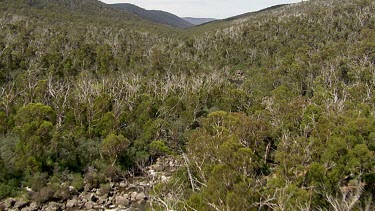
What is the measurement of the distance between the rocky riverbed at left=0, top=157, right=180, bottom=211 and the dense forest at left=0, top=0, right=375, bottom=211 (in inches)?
33.4

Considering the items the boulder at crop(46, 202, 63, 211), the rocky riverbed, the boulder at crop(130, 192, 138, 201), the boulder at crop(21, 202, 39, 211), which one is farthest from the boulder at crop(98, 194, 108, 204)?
the boulder at crop(21, 202, 39, 211)

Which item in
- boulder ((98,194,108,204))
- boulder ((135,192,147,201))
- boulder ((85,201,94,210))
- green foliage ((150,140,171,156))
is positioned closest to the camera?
boulder ((85,201,94,210))

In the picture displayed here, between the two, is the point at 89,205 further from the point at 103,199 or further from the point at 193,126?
the point at 193,126

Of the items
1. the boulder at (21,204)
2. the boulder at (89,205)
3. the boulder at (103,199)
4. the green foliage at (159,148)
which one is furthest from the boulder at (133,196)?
the boulder at (21,204)

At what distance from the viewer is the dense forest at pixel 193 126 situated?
21.2m

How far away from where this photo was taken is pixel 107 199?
96.0 ft

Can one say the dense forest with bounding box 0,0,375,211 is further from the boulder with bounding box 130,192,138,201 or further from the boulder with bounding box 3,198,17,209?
the boulder with bounding box 130,192,138,201

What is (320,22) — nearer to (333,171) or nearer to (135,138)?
(135,138)

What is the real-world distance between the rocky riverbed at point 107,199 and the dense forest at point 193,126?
847 millimetres

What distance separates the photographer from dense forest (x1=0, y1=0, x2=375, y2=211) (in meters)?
21.2

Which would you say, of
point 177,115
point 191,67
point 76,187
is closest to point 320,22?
point 191,67

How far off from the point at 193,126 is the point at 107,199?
59.1 ft

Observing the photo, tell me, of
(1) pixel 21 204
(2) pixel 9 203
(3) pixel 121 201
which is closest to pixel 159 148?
(3) pixel 121 201

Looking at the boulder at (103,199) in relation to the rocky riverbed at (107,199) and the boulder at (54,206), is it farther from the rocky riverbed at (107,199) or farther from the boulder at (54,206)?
the boulder at (54,206)
